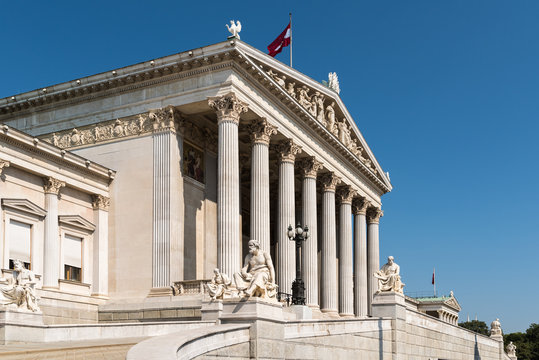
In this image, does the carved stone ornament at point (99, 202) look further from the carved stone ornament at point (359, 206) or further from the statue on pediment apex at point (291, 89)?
the carved stone ornament at point (359, 206)

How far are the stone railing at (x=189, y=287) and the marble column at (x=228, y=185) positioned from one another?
1325 mm

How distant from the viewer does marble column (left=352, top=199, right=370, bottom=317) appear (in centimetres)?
5836

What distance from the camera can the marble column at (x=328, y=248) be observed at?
166 ft

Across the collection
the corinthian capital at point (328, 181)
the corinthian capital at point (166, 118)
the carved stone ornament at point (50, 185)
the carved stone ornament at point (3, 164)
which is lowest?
the carved stone ornament at point (50, 185)

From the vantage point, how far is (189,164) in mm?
41156

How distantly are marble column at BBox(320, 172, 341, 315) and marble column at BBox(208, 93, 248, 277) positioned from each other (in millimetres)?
14291

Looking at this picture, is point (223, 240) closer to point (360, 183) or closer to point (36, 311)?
point (36, 311)

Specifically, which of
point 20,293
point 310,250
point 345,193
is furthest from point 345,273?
point 20,293

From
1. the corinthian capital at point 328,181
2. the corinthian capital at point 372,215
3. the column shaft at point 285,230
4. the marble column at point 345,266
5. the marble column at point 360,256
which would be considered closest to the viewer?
the column shaft at point 285,230

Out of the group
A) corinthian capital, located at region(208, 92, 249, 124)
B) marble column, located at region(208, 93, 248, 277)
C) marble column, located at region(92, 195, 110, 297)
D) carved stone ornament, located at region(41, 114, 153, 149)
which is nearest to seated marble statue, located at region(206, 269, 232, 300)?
marble column, located at region(208, 93, 248, 277)

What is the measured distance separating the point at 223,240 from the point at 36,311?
46.5 feet

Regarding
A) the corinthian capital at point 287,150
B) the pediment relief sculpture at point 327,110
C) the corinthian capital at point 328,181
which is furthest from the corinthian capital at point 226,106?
the corinthian capital at point 328,181

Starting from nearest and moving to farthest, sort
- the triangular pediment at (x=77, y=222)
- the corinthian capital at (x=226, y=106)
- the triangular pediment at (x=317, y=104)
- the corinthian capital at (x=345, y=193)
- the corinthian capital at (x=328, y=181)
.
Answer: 1. the corinthian capital at (x=226, y=106)
2. the triangular pediment at (x=77, y=222)
3. the triangular pediment at (x=317, y=104)
4. the corinthian capital at (x=328, y=181)
5. the corinthian capital at (x=345, y=193)

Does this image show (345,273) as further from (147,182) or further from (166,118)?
(166,118)
